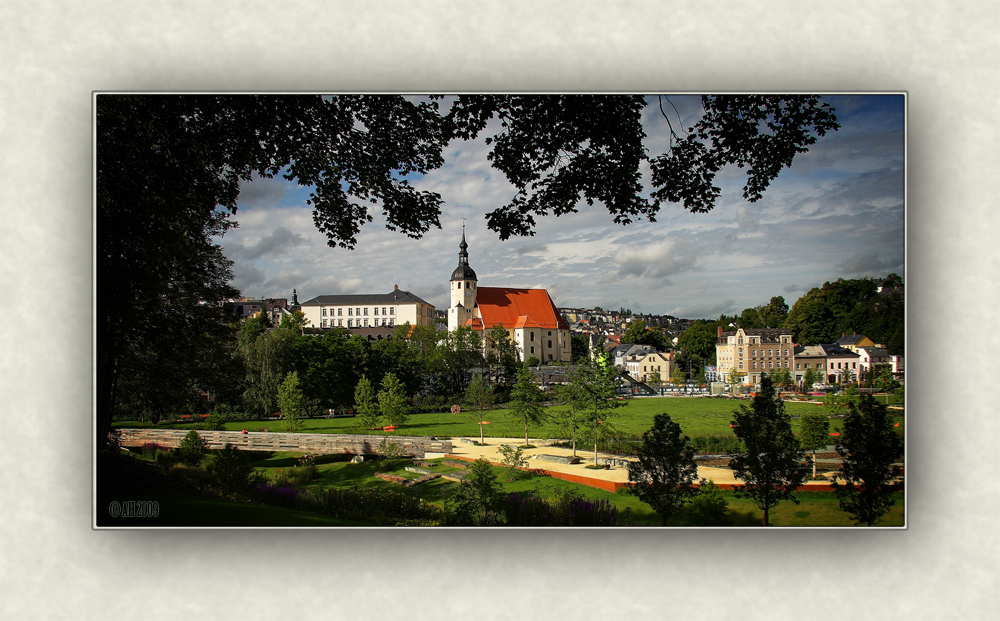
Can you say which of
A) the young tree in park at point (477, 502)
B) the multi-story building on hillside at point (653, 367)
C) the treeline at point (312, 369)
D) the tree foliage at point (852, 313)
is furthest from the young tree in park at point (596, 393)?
the tree foliage at point (852, 313)

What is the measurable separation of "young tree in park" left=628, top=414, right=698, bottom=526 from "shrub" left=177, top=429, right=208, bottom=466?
3.43 meters

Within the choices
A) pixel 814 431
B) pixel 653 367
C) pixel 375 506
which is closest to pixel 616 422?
pixel 653 367

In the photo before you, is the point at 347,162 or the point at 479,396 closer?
the point at 347,162

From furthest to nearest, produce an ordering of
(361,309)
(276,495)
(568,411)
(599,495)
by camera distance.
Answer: (568,411) < (361,309) < (276,495) < (599,495)

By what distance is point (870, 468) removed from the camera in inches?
140

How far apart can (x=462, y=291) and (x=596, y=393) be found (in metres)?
1.48

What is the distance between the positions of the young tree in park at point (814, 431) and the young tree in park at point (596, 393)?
1.35m

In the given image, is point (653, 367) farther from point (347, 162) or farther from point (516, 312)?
point (347, 162)

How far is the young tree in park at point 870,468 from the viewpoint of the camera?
354cm

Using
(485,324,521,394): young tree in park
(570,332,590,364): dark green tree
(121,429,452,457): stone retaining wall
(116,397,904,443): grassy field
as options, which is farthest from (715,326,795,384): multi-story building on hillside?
(121,429,452,457): stone retaining wall

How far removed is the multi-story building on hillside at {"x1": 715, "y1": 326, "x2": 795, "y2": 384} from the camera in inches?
147

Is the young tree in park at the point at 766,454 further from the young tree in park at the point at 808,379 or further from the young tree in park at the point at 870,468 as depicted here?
the young tree in park at the point at 870,468
